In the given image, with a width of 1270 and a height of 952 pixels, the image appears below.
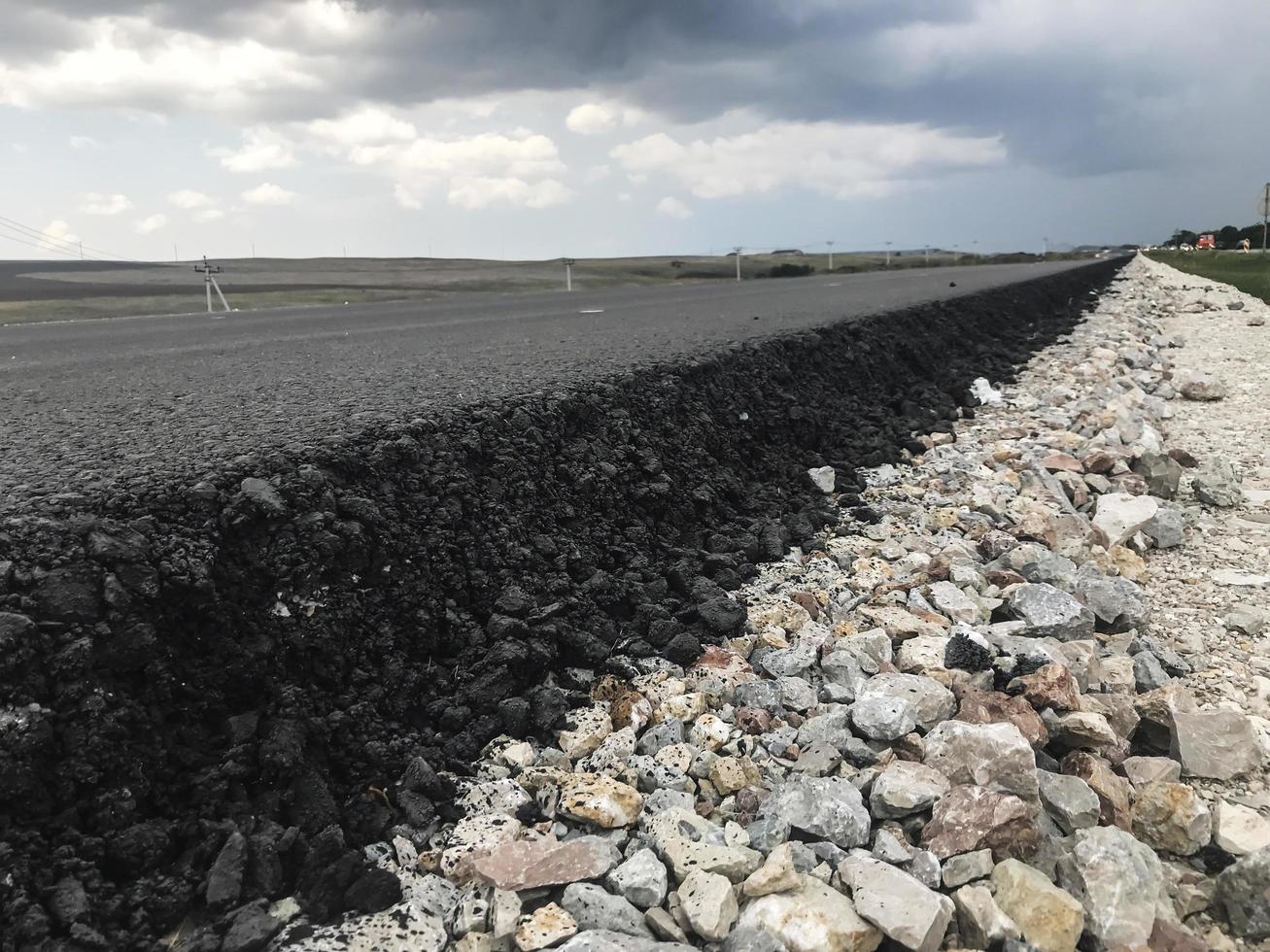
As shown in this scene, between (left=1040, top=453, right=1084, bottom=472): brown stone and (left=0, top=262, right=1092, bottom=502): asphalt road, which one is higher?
(left=0, top=262, right=1092, bottom=502): asphalt road

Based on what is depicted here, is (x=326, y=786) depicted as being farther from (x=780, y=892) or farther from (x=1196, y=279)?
(x=1196, y=279)

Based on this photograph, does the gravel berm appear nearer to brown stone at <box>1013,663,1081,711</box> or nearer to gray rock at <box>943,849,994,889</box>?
brown stone at <box>1013,663,1081,711</box>

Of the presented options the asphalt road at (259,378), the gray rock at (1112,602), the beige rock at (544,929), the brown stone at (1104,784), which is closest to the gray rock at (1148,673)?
the gray rock at (1112,602)

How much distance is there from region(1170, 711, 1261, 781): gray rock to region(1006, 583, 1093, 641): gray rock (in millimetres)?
580

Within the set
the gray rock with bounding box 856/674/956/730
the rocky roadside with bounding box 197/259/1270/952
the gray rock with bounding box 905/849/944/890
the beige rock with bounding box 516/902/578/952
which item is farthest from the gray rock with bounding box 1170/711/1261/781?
the beige rock with bounding box 516/902/578/952

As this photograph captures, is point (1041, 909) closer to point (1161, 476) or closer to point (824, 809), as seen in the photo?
point (824, 809)

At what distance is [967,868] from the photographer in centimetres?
196

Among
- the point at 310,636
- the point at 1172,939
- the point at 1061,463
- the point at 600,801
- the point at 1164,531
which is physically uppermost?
the point at 310,636

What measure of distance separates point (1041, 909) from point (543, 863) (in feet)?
3.53

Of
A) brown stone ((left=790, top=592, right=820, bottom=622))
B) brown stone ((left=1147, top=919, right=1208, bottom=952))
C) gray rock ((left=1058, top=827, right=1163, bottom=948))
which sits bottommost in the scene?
brown stone ((left=1147, top=919, right=1208, bottom=952))

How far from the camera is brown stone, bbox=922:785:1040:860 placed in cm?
202

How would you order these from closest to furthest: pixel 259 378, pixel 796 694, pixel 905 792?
pixel 905 792, pixel 796 694, pixel 259 378

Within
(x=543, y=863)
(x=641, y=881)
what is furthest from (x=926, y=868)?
(x=543, y=863)

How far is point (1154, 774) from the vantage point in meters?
2.41
